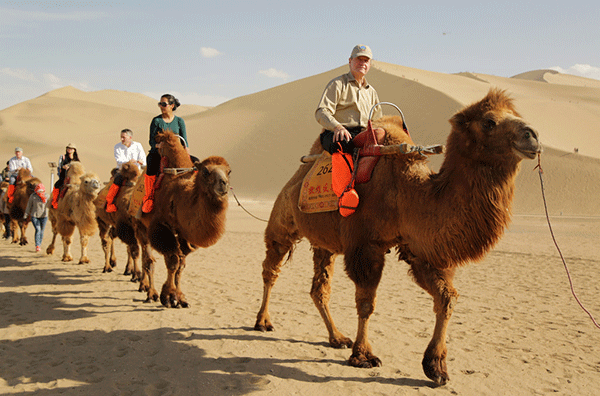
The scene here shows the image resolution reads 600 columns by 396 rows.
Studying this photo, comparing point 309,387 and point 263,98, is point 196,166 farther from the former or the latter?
point 263,98

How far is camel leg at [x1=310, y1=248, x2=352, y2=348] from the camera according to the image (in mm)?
5551

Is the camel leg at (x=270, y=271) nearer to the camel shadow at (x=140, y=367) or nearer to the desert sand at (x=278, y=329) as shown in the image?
the desert sand at (x=278, y=329)

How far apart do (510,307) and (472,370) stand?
3476 millimetres

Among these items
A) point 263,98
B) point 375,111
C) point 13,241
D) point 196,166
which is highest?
point 263,98

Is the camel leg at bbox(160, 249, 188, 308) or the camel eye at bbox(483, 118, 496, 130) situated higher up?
the camel eye at bbox(483, 118, 496, 130)

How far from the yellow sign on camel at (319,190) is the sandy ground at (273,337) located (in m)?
1.60

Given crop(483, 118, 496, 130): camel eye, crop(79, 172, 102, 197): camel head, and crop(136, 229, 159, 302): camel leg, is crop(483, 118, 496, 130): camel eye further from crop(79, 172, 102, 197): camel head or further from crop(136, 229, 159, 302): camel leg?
crop(79, 172, 102, 197): camel head

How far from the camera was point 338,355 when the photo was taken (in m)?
5.21

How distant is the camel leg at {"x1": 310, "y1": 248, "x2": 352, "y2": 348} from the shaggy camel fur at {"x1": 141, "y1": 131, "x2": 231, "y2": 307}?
5.39 feet

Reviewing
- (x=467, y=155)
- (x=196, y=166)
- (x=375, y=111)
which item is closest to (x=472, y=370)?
(x=467, y=155)

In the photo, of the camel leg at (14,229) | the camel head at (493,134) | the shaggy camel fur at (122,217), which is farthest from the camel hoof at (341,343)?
the camel leg at (14,229)

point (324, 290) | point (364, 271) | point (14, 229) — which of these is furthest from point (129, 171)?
point (14, 229)

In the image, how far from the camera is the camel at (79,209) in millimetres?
10939

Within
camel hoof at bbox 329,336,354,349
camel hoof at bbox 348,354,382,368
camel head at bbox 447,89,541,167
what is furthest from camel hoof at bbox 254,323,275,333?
camel head at bbox 447,89,541,167
